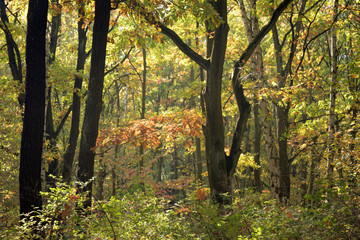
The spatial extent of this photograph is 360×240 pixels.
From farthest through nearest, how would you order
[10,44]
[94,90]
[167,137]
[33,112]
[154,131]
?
[10,44] < [154,131] < [167,137] < [94,90] < [33,112]

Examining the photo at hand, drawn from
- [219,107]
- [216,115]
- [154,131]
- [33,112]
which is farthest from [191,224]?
[154,131]

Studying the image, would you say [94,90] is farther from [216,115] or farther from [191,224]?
[191,224]

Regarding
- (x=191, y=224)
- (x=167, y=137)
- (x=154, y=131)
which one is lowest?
(x=191, y=224)

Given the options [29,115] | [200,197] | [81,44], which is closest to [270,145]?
[200,197]

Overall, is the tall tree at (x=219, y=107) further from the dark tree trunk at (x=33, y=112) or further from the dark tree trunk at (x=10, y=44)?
the dark tree trunk at (x=10, y=44)

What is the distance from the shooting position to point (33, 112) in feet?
16.7

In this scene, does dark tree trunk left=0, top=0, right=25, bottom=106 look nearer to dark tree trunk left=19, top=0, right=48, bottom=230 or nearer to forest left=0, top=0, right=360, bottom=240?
forest left=0, top=0, right=360, bottom=240

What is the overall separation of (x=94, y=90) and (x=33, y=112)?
1528mm

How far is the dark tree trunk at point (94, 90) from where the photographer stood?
6.14 meters

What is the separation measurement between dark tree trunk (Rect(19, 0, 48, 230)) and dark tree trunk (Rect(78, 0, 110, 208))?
3.76 ft

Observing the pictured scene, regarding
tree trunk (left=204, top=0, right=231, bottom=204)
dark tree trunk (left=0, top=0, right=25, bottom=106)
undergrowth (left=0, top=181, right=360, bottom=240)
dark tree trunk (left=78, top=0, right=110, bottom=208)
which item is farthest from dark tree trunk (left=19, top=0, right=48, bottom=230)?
dark tree trunk (left=0, top=0, right=25, bottom=106)

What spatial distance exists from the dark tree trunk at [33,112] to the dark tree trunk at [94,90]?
115cm

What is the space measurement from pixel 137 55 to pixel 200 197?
1582cm

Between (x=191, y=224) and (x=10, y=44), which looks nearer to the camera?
(x=191, y=224)
